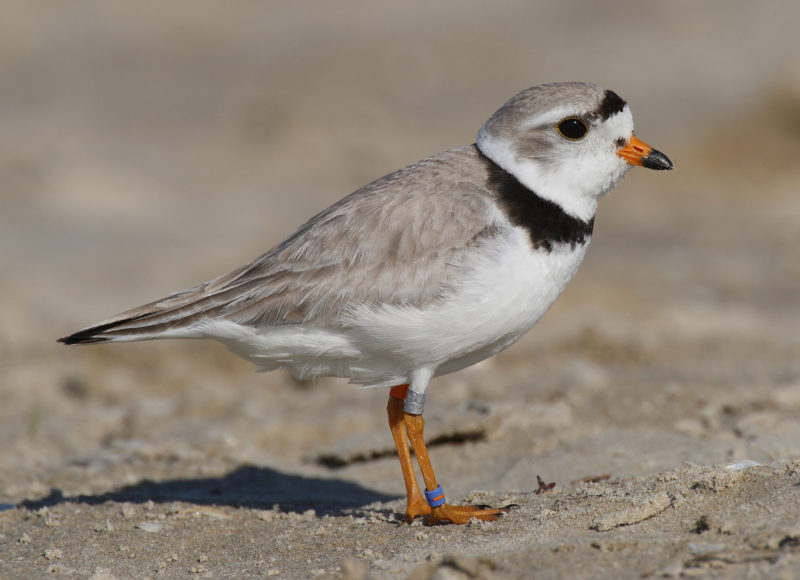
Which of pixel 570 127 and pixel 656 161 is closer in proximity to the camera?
pixel 570 127

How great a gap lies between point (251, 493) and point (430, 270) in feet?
7.18

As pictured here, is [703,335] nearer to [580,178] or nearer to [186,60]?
[580,178]

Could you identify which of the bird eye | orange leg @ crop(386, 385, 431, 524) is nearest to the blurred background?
orange leg @ crop(386, 385, 431, 524)

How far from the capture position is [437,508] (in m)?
4.77

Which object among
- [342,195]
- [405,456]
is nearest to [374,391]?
[405,456]

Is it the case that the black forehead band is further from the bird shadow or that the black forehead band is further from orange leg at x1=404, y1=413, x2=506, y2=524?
the bird shadow

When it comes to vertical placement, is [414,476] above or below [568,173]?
below

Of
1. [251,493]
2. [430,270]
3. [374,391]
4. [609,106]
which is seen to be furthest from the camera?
[374,391]

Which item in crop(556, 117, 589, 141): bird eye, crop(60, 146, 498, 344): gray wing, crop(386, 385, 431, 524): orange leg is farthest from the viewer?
crop(556, 117, 589, 141): bird eye

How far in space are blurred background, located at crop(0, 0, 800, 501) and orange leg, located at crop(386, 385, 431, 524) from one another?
107 centimetres

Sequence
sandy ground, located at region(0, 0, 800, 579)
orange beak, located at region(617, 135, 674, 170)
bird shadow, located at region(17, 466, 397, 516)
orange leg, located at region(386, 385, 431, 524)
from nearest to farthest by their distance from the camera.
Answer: sandy ground, located at region(0, 0, 800, 579), orange leg, located at region(386, 385, 431, 524), orange beak, located at region(617, 135, 674, 170), bird shadow, located at region(17, 466, 397, 516)

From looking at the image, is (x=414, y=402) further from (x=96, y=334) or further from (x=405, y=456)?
(x=96, y=334)

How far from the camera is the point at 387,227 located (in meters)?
4.83

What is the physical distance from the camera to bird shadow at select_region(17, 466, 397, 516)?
5.62m
